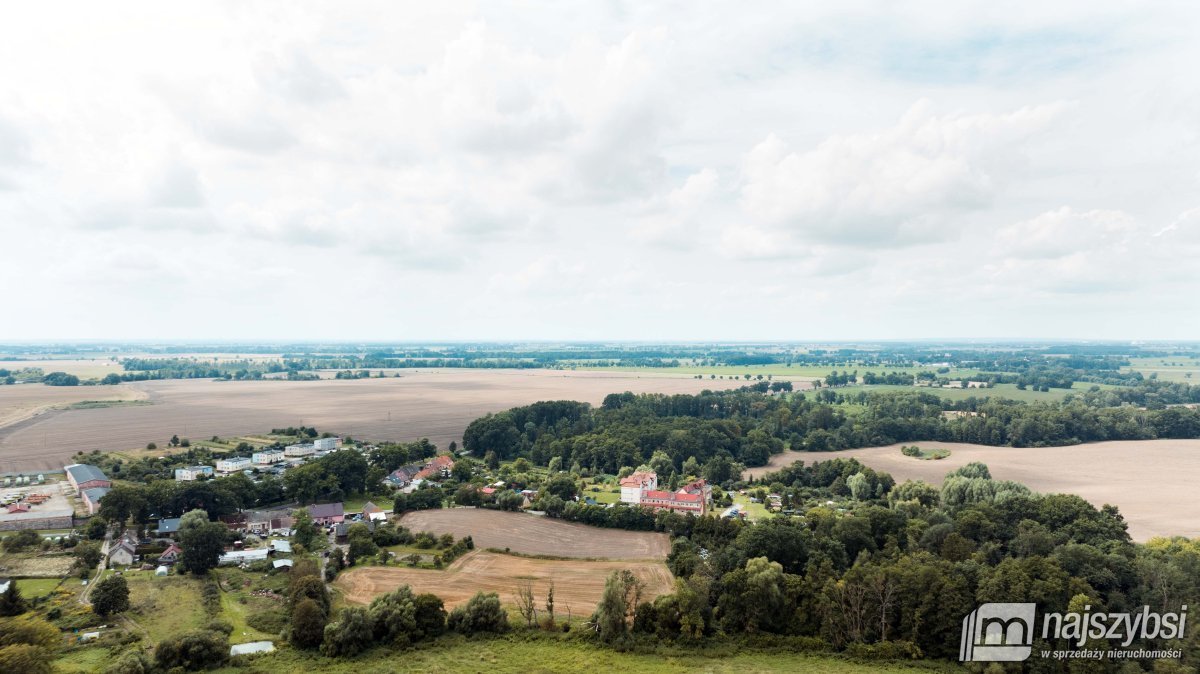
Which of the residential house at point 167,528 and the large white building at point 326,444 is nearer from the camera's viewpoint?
the residential house at point 167,528

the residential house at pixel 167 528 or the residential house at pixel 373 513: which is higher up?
the residential house at pixel 167 528

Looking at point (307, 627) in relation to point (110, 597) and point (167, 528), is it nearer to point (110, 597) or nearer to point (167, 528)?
point (110, 597)

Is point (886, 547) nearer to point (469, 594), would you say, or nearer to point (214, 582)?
point (469, 594)

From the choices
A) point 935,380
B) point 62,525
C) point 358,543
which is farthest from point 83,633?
point 935,380

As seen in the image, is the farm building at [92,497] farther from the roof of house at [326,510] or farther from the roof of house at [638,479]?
the roof of house at [638,479]

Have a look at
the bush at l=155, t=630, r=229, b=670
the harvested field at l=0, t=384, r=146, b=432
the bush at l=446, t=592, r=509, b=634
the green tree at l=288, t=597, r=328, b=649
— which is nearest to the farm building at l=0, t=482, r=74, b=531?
the bush at l=155, t=630, r=229, b=670

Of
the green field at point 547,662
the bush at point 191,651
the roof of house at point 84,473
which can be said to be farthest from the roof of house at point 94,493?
the green field at point 547,662

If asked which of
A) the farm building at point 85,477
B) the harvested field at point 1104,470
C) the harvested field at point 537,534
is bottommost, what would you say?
the harvested field at point 537,534

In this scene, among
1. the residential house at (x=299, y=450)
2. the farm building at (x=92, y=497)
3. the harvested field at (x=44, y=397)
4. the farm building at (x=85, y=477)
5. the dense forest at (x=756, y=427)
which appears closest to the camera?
the farm building at (x=92, y=497)
